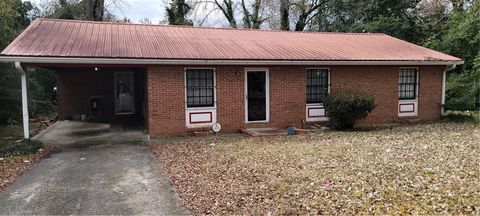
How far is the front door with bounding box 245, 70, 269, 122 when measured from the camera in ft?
42.0

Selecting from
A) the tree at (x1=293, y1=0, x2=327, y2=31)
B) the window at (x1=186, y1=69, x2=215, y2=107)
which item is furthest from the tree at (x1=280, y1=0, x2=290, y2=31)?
the window at (x1=186, y1=69, x2=215, y2=107)

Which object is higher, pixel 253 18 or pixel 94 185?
pixel 253 18

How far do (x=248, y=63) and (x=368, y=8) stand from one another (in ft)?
51.9

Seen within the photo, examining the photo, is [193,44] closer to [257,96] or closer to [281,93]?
[257,96]

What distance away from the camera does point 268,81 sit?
12875mm

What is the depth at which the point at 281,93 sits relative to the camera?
1305 centimetres

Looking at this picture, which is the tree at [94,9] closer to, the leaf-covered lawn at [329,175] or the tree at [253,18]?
the tree at [253,18]

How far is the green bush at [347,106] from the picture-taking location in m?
12.2

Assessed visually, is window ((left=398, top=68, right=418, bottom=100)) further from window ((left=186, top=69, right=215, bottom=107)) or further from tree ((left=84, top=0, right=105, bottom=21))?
tree ((left=84, top=0, right=105, bottom=21))

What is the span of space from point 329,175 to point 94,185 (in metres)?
3.91

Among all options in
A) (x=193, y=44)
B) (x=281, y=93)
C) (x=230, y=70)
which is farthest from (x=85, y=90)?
(x=281, y=93)

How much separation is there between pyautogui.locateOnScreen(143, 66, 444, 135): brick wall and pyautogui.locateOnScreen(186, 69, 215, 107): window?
0.85 ft

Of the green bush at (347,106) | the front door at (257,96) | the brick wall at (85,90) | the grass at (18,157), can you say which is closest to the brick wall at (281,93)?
the front door at (257,96)

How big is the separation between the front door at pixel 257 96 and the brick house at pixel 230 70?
1.3 inches
